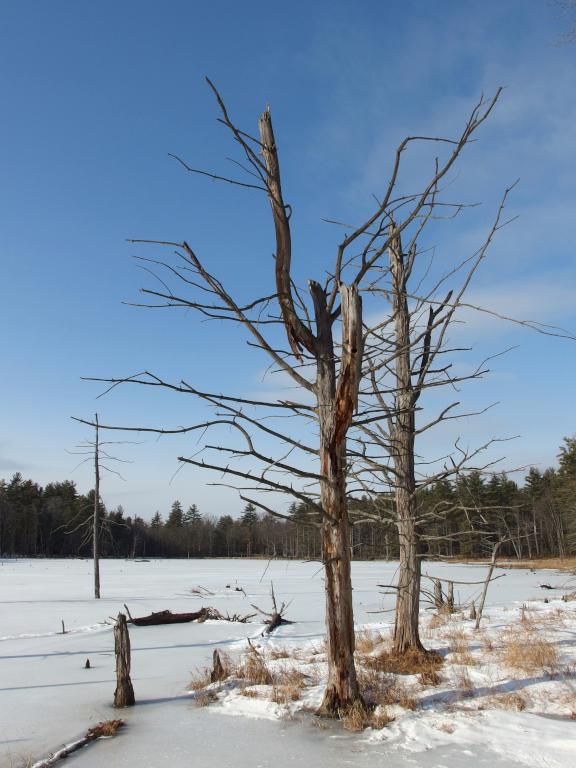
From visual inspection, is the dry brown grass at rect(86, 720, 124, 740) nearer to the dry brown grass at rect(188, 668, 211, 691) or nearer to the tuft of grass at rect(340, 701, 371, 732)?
the dry brown grass at rect(188, 668, 211, 691)

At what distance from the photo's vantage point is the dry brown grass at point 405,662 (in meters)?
6.29

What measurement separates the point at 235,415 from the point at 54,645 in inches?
310

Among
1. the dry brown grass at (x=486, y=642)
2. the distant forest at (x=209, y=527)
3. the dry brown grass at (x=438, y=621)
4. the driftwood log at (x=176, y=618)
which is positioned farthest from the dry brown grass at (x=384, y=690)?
the distant forest at (x=209, y=527)

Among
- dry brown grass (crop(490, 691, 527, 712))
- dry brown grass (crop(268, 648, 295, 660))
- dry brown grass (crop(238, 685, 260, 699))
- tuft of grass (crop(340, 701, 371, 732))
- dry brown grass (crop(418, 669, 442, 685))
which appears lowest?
dry brown grass (crop(268, 648, 295, 660))

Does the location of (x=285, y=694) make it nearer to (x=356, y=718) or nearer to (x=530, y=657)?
(x=356, y=718)

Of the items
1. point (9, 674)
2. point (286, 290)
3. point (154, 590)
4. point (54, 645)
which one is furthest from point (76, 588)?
point (286, 290)

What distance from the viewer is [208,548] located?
89938mm

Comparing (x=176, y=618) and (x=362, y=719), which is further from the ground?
(x=362, y=719)

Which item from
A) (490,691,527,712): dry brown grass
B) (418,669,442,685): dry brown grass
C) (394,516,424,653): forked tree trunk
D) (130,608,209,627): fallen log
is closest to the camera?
(490,691,527,712): dry brown grass

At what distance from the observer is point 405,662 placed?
658 cm

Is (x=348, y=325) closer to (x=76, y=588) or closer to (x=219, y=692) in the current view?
(x=219, y=692)

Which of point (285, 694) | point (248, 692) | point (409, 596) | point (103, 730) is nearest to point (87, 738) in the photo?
point (103, 730)

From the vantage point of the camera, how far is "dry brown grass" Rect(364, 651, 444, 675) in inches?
248

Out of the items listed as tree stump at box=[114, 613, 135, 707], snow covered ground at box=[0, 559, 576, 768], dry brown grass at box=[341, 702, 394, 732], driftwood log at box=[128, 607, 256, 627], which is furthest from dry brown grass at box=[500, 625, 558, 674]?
driftwood log at box=[128, 607, 256, 627]
